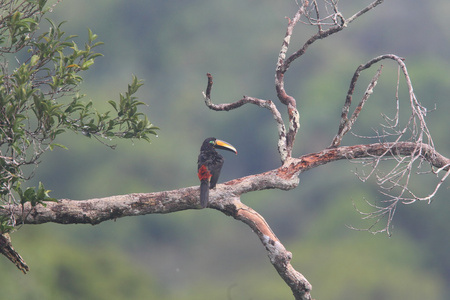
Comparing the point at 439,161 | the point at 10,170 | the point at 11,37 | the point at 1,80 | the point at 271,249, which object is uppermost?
the point at 11,37

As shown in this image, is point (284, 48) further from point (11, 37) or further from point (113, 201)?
point (11, 37)

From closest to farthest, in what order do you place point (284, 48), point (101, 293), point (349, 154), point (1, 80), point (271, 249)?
point (1, 80) < point (271, 249) < point (349, 154) < point (284, 48) < point (101, 293)

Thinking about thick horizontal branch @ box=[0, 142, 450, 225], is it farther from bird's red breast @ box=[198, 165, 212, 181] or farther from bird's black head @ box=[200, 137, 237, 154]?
bird's black head @ box=[200, 137, 237, 154]

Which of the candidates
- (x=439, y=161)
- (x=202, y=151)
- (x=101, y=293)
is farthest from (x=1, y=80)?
(x=101, y=293)

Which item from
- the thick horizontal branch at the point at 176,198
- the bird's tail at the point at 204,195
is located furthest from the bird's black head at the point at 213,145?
the bird's tail at the point at 204,195

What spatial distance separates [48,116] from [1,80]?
643 millimetres

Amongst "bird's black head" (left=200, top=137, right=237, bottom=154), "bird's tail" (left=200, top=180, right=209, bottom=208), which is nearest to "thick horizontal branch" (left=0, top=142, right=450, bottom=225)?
"bird's tail" (left=200, top=180, right=209, bottom=208)

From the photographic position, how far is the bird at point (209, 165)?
24.9 ft

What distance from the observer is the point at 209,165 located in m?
7.99

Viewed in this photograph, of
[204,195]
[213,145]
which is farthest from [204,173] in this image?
[213,145]

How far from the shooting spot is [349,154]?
8.33 metres

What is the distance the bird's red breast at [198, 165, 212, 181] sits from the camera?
7.74 metres

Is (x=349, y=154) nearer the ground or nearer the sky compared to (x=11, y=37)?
nearer the ground

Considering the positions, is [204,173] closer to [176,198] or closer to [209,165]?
[209,165]
